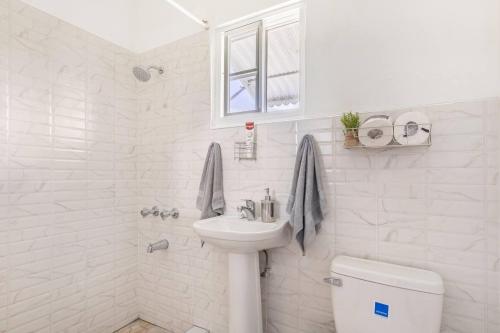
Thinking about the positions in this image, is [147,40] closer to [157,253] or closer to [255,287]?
[157,253]

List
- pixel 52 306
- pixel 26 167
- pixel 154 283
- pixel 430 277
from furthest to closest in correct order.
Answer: pixel 154 283 < pixel 52 306 < pixel 26 167 < pixel 430 277

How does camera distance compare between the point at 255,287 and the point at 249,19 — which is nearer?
the point at 255,287

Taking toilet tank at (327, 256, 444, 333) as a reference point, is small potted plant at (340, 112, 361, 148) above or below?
above

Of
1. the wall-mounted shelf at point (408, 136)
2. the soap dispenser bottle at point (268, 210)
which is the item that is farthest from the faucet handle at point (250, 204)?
the wall-mounted shelf at point (408, 136)

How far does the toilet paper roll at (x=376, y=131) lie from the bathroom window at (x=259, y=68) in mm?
423

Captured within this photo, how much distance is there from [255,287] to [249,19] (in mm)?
1669

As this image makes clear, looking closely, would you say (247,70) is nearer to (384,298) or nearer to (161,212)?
(161,212)

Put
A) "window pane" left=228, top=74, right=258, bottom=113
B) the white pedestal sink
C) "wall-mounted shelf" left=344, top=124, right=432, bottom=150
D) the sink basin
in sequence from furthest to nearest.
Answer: "window pane" left=228, top=74, right=258, bottom=113
the white pedestal sink
the sink basin
"wall-mounted shelf" left=344, top=124, right=432, bottom=150

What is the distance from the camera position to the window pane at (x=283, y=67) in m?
1.68

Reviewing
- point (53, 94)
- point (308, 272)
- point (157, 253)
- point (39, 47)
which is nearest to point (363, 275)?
point (308, 272)

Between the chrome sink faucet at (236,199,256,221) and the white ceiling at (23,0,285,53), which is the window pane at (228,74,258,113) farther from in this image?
the chrome sink faucet at (236,199,256,221)

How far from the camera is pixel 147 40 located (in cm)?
214

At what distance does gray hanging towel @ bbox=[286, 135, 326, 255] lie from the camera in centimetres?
135

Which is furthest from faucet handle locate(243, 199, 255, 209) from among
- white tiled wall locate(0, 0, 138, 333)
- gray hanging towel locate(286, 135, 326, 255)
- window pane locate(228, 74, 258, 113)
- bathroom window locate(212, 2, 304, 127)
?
white tiled wall locate(0, 0, 138, 333)
